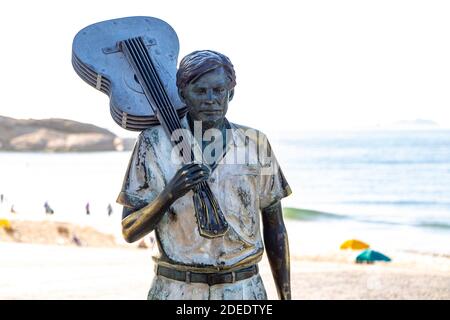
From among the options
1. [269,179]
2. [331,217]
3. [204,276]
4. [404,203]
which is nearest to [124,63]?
[269,179]

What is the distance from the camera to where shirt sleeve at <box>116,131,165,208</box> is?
387cm

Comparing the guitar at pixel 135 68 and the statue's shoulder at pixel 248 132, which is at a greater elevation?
the guitar at pixel 135 68

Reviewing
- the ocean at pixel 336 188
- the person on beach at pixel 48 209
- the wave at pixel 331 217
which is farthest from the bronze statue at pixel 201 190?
the wave at pixel 331 217

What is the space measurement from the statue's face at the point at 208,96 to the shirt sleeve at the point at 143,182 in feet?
0.88

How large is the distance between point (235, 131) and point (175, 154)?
312mm

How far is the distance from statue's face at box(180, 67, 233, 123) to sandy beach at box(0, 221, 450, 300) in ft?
34.6

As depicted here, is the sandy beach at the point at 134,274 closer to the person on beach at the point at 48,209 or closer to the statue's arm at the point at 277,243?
the person on beach at the point at 48,209

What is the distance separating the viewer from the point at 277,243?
4.11 meters

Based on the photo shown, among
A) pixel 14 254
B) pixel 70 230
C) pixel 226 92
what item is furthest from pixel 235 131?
→ pixel 70 230

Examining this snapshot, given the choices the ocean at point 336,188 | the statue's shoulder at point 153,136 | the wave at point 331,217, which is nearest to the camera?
the statue's shoulder at point 153,136

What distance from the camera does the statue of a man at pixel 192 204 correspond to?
3.83m

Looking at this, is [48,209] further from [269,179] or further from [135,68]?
[269,179]

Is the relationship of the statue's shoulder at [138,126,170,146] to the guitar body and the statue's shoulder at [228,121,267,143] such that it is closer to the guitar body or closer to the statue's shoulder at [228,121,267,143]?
the guitar body
